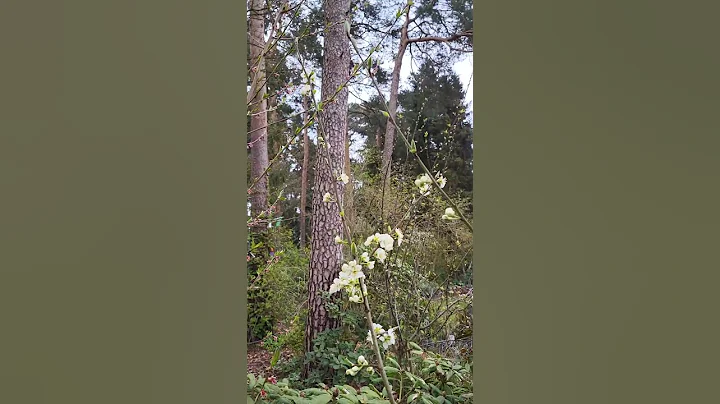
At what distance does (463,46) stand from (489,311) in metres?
2.38

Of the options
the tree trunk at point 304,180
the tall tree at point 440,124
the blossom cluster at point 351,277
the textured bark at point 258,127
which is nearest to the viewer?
the blossom cluster at point 351,277

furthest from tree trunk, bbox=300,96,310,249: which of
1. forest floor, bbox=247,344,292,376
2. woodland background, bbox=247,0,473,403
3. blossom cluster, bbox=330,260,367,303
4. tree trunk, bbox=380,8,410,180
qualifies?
blossom cluster, bbox=330,260,367,303

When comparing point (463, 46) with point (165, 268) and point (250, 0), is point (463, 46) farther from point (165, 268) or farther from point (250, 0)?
point (165, 268)

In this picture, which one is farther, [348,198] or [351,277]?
[348,198]

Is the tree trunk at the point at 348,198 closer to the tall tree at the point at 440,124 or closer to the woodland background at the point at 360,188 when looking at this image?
the woodland background at the point at 360,188

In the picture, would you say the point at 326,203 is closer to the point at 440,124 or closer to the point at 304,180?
the point at 304,180

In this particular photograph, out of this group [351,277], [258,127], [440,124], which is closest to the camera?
[351,277]

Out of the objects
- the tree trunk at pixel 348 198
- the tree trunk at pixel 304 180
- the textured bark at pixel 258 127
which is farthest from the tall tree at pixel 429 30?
the textured bark at pixel 258 127

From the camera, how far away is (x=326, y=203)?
2.78 m

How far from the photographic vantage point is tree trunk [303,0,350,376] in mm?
2787

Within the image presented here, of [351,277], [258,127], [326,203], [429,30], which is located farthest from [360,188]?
[351,277]

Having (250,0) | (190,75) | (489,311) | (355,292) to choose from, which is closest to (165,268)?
(190,75)

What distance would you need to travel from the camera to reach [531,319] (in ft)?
2.39

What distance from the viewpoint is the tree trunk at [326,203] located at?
279 cm
